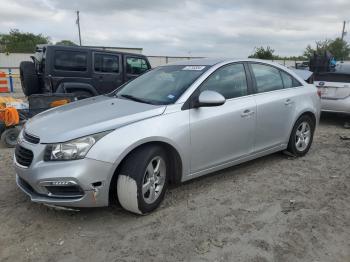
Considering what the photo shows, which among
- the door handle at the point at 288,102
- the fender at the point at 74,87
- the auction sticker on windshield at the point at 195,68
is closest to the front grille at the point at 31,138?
the auction sticker on windshield at the point at 195,68

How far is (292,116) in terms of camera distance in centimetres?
541

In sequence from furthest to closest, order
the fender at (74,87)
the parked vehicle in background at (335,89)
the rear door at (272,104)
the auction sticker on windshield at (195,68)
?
1. the fender at (74,87)
2. the parked vehicle in background at (335,89)
3. the rear door at (272,104)
4. the auction sticker on windshield at (195,68)

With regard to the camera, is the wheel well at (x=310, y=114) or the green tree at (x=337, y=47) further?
the green tree at (x=337, y=47)

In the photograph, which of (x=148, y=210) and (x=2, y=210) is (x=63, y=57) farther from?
(x=148, y=210)

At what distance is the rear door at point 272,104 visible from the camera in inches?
193

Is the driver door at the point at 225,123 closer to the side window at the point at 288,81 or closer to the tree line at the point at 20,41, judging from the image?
the side window at the point at 288,81

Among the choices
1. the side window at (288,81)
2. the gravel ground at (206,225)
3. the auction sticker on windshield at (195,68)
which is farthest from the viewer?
the side window at (288,81)

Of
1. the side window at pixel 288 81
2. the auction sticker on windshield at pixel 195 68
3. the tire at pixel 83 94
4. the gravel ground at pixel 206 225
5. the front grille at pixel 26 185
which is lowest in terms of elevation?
the gravel ground at pixel 206 225

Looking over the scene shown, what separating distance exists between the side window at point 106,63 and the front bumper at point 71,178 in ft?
20.1

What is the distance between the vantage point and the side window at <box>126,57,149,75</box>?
9914 millimetres

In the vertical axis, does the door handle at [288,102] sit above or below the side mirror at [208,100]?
below

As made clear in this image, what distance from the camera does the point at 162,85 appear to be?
455 cm

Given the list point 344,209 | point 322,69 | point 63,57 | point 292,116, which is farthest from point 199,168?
point 322,69

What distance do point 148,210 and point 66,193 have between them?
33.0 inches
